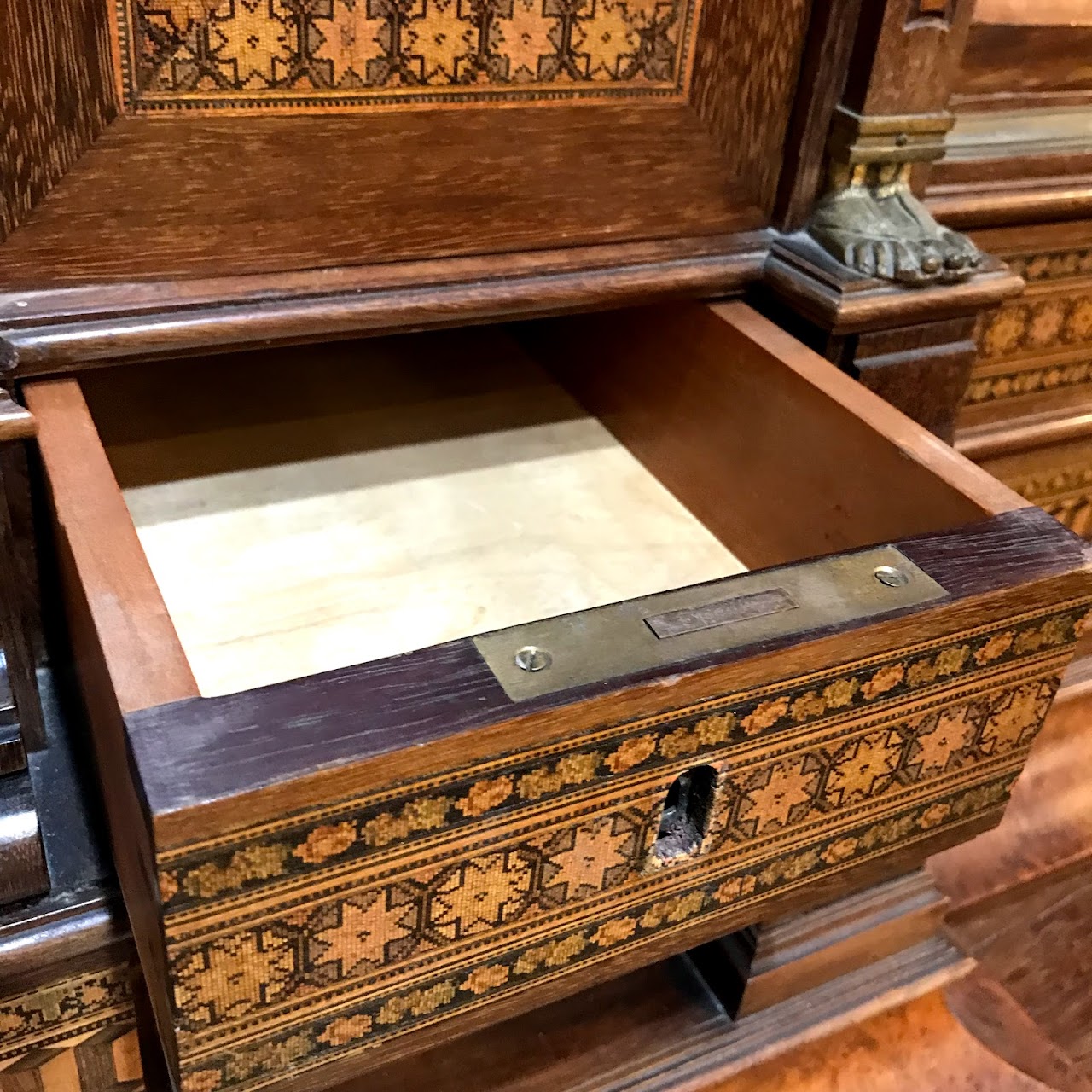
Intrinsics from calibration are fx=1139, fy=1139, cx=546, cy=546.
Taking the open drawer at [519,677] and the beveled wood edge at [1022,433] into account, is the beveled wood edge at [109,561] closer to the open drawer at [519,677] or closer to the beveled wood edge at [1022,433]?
the open drawer at [519,677]

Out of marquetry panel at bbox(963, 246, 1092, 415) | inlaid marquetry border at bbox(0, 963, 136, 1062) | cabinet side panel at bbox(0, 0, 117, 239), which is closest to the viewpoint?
cabinet side panel at bbox(0, 0, 117, 239)

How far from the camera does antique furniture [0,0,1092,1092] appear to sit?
1.37 feet

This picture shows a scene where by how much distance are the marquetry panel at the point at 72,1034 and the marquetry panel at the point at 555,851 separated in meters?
0.19

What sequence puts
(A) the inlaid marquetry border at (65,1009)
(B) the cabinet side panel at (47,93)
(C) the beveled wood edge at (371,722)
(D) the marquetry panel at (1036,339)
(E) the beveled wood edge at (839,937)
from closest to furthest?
(C) the beveled wood edge at (371,722) < (B) the cabinet side panel at (47,93) < (A) the inlaid marquetry border at (65,1009) < (E) the beveled wood edge at (839,937) < (D) the marquetry panel at (1036,339)

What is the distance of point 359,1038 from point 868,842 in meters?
0.27

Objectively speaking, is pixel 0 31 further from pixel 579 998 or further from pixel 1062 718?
pixel 1062 718

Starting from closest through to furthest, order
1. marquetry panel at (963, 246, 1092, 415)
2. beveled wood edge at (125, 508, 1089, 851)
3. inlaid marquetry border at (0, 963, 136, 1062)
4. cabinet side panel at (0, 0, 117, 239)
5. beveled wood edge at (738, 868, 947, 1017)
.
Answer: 1. beveled wood edge at (125, 508, 1089, 851)
2. cabinet side panel at (0, 0, 117, 239)
3. inlaid marquetry border at (0, 963, 136, 1062)
4. beveled wood edge at (738, 868, 947, 1017)
5. marquetry panel at (963, 246, 1092, 415)

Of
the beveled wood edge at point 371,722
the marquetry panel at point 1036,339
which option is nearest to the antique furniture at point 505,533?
the beveled wood edge at point 371,722

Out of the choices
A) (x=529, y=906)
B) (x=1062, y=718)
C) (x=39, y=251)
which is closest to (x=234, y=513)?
(x=39, y=251)

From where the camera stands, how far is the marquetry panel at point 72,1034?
1.94ft

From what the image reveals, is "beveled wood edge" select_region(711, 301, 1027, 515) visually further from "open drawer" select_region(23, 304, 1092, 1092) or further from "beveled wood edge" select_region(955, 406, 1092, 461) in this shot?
"beveled wood edge" select_region(955, 406, 1092, 461)

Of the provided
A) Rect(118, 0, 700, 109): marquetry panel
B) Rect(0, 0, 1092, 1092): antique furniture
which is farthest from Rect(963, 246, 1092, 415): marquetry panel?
Rect(118, 0, 700, 109): marquetry panel

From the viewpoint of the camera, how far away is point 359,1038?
0.47 m

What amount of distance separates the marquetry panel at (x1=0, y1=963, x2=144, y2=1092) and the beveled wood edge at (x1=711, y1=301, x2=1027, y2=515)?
1.60 feet
